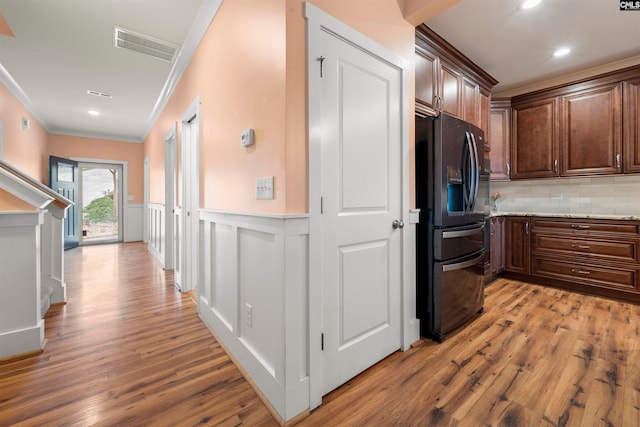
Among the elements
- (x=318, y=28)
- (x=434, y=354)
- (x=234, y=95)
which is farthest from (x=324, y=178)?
(x=434, y=354)

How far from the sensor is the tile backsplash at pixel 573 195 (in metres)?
3.32

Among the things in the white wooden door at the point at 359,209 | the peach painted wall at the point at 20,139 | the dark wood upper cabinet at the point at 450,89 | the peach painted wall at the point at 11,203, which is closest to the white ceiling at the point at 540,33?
the dark wood upper cabinet at the point at 450,89

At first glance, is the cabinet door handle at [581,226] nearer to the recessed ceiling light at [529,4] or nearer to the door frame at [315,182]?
the recessed ceiling light at [529,4]

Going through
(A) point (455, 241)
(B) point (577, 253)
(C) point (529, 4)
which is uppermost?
(C) point (529, 4)

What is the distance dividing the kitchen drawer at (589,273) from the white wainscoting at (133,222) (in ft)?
26.9

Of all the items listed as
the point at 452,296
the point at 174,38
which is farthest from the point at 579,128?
the point at 174,38

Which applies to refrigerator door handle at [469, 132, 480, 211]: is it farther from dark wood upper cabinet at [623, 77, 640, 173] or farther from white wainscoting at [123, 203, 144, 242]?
white wainscoting at [123, 203, 144, 242]

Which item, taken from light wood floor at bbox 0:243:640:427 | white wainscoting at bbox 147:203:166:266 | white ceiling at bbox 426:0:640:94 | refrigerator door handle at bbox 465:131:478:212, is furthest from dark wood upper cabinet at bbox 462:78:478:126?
white wainscoting at bbox 147:203:166:266

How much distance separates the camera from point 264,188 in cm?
151

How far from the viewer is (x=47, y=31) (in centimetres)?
264

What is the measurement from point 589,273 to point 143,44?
547 cm

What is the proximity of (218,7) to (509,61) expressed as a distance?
10.4 feet

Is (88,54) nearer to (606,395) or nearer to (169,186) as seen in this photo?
(169,186)

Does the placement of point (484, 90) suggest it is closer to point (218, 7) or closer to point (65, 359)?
point (218, 7)
